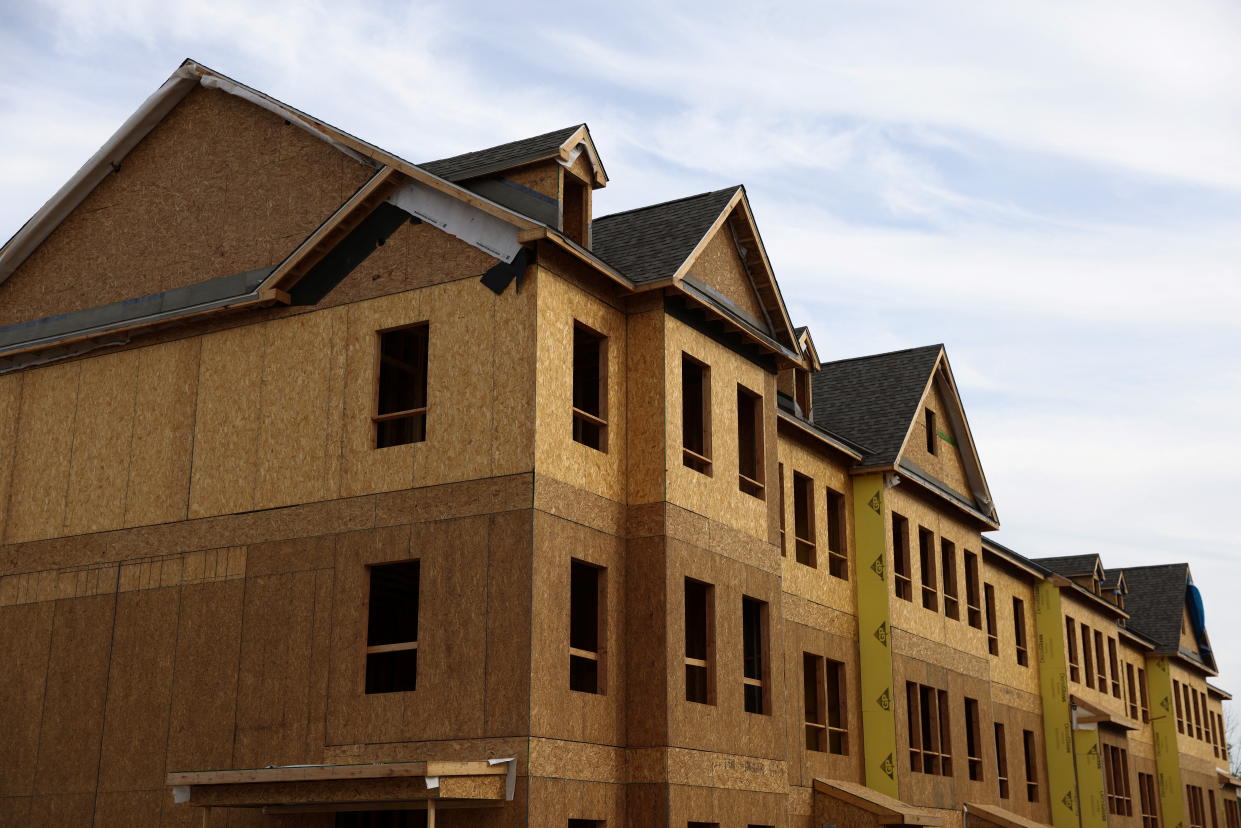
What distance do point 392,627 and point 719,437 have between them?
A: 7637 millimetres

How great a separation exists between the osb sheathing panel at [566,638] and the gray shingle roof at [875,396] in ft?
37.3

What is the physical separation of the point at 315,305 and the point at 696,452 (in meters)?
6.81

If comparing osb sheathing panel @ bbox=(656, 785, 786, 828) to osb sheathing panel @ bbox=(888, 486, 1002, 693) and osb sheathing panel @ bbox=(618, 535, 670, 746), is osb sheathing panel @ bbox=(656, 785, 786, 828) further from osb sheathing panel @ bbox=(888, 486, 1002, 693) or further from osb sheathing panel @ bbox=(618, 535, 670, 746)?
osb sheathing panel @ bbox=(888, 486, 1002, 693)

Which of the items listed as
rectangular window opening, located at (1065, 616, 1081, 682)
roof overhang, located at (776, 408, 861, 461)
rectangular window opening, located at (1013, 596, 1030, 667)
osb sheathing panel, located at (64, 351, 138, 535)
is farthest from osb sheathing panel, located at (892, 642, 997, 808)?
osb sheathing panel, located at (64, 351, 138, 535)

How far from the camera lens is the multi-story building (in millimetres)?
18719

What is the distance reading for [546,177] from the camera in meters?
20.6

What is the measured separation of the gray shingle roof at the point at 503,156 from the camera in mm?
20750

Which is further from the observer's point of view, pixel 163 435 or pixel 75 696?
pixel 163 435

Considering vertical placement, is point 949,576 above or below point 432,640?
above

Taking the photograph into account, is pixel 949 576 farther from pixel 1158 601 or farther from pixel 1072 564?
pixel 1158 601

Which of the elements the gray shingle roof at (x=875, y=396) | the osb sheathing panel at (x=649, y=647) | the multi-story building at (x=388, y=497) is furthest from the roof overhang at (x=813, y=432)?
the osb sheathing panel at (x=649, y=647)

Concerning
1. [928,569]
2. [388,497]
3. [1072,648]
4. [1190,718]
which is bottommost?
[1190,718]

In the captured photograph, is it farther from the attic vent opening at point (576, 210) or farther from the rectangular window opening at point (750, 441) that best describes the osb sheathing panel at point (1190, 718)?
the attic vent opening at point (576, 210)

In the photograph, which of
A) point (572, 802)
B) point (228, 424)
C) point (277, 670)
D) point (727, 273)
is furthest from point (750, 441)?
point (277, 670)
